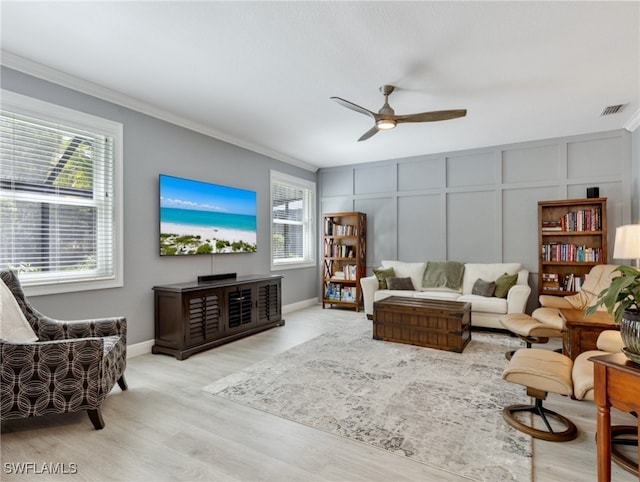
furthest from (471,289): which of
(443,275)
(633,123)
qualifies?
(633,123)

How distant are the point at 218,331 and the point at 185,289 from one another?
2.38 feet

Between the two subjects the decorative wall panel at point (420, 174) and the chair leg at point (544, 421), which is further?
the decorative wall panel at point (420, 174)

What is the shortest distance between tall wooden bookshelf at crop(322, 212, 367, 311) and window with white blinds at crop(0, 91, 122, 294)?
12.0ft

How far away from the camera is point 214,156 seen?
4684 millimetres

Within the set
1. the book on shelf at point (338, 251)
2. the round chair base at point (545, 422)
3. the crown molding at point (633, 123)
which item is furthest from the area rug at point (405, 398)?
the crown molding at point (633, 123)

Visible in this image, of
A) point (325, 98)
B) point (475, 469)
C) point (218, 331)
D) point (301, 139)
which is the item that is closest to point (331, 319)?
point (218, 331)

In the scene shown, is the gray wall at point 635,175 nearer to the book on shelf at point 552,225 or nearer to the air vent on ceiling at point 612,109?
the air vent on ceiling at point 612,109

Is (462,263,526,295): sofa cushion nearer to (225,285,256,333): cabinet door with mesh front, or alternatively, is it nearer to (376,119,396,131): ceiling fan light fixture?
(376,119,396,131): ceiling fan light fixture

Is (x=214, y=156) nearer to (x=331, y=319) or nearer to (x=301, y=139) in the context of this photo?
(x=301, y=139)

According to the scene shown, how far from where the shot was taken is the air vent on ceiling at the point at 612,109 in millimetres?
3844

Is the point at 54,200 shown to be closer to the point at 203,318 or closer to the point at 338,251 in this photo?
the point at 203,318

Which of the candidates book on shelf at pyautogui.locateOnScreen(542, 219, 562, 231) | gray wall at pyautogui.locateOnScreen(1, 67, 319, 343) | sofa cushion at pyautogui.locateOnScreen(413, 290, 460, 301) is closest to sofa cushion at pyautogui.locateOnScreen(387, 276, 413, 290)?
sofa cushion at pyautogui.locateOnScreen(413, 290, 460, 301)

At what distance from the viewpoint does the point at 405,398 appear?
8.79 feet

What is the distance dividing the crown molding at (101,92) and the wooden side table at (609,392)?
14.2 feet
